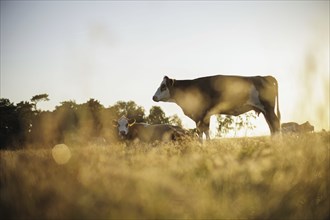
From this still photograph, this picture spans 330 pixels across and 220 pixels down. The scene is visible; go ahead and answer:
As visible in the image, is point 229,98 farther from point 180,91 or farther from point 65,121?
point 65,121

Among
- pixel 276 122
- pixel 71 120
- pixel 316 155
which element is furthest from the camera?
pixel 71 120

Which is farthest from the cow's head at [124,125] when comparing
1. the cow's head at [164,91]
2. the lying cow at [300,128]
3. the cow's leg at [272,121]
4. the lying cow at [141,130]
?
the lying cow at [300,128]

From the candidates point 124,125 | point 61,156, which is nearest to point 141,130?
point 124,125

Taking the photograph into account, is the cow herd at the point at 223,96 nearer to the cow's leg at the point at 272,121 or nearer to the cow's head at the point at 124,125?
the cow's leg at the point at 272,121

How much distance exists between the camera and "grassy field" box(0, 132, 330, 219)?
8.23ft

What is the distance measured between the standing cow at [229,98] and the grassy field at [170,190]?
8.73 meters

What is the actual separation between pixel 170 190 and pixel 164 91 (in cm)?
1171

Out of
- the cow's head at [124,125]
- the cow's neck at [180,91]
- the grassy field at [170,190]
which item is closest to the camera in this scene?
the grassy field at [170,190]

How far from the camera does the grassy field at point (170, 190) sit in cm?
251

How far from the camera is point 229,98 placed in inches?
517

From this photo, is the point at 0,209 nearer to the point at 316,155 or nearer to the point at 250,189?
the point at 250,189

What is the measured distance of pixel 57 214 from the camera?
7.80 feet

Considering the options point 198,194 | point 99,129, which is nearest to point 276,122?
point 198,194

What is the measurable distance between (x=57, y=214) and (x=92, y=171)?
33.0 inches
